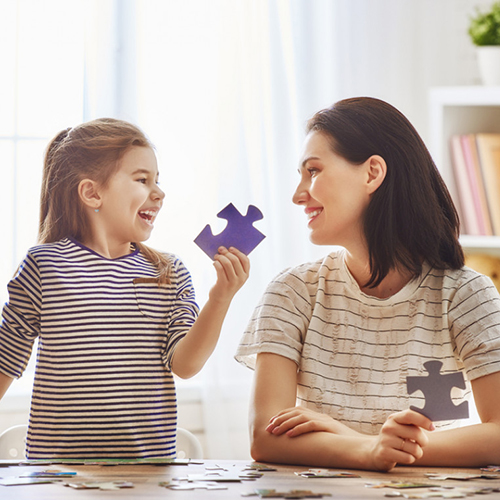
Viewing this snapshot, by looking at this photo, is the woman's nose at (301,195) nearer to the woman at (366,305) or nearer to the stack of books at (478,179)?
the woman at (366,305)

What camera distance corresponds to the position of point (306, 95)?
8.93 feet

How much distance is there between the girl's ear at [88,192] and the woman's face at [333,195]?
482 mm

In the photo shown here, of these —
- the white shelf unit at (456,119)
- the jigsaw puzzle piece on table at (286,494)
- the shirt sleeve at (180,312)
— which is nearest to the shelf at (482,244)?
the white shelf unit at (456,119)

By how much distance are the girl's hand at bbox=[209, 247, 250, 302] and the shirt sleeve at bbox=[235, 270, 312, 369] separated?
9 cm

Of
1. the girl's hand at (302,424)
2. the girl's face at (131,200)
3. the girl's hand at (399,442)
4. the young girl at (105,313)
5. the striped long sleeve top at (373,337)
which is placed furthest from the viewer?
the girl's face at (131,200)

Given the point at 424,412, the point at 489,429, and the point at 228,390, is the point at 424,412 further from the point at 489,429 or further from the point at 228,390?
the point at 228,390

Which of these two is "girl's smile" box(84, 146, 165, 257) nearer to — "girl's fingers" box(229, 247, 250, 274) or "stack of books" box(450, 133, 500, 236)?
"girl's fingers" box(229, 247, 250, 274)

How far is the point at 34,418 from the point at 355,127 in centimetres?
96

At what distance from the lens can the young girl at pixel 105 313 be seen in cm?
152

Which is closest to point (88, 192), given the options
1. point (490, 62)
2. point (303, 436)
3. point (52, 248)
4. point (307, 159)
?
point (52, 248)

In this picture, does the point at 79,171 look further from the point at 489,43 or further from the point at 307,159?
the point at 489,43

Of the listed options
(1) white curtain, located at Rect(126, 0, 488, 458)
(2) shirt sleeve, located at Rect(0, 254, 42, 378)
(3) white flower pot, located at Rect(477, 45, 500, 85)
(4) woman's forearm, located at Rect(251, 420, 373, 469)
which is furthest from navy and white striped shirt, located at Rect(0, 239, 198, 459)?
(3) white flower pot, located at Rect(477, 45, 500, 85)

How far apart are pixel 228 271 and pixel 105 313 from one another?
0.31 metres

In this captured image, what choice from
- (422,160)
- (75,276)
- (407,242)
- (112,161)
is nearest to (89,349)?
(75,276)
